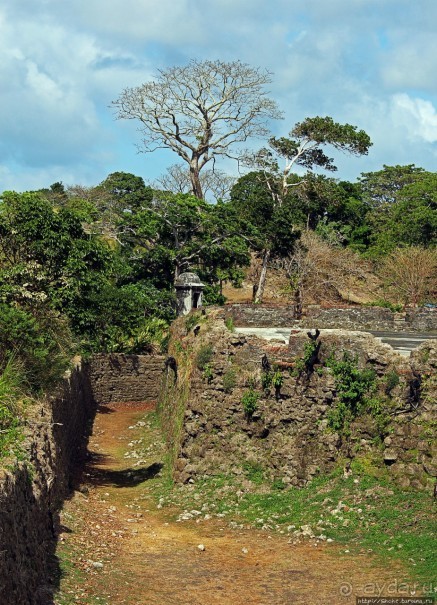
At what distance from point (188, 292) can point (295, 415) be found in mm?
17752

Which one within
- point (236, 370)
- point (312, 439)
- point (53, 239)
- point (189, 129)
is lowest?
point (312, 439)

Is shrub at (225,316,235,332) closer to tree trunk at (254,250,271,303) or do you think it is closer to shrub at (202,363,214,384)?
shrub at (202,363,214,384)

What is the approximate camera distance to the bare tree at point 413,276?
4475 cm

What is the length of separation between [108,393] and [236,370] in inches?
654

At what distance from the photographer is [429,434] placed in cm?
1625

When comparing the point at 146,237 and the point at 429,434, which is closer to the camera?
the point at 429,434

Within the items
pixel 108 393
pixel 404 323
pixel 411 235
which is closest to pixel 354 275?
pixel 411 235

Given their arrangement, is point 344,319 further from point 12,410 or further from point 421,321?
point 12,410

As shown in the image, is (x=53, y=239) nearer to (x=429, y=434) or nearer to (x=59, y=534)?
(x=59, y=534)

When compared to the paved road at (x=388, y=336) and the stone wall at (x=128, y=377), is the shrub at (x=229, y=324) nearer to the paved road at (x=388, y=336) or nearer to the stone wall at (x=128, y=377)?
the paved road at (x=388, y=336)

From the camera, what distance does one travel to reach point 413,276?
4538cm

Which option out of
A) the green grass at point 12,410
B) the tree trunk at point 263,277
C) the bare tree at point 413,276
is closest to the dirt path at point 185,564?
the green grass at point 12,410

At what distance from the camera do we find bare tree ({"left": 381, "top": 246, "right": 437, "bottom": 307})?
44.8 metres

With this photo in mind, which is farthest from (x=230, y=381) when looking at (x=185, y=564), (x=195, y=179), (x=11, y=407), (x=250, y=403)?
(x=195, y=179)
